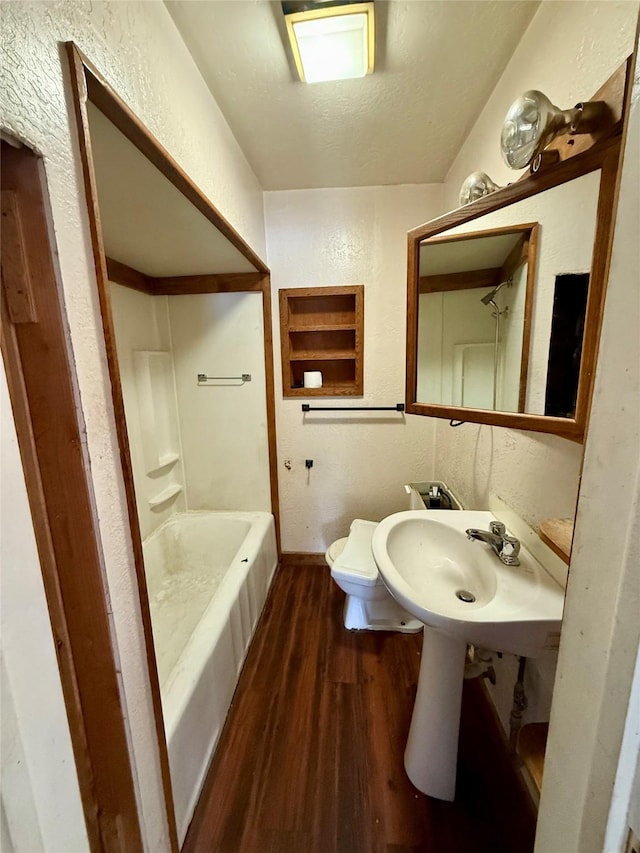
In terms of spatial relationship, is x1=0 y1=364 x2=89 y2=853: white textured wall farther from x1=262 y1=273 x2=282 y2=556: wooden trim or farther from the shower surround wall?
x1=262 y1=273 x2=282 y2=556: wooden trim

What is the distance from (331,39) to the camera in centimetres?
104

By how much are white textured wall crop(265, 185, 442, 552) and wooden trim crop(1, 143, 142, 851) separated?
5.35 ft

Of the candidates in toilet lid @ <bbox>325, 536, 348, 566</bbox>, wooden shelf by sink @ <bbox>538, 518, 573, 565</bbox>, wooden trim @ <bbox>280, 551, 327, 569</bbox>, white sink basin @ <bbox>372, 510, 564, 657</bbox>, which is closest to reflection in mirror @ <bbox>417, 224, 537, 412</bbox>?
wooden shelf by sink @ <bbox>538, 518, 573, 565</bbox>

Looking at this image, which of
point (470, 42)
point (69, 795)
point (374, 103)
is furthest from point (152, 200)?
point (69, 795)

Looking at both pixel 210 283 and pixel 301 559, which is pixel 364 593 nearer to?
pixel 301 559

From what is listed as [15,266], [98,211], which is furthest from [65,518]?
[98,211]

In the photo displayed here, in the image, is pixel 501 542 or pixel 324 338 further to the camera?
pixel 324 338

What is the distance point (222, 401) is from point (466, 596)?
5.96ft

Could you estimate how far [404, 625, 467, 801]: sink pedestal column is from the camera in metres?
1.01

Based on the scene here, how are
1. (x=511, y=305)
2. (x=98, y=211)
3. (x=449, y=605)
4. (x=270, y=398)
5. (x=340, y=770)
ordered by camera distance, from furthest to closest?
(x=270, y=398), (x=340, y=770), (x=511, y=305), (x=449, y=605), (x=98, y=211)

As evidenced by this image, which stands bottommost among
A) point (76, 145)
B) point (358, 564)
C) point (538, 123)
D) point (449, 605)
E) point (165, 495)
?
point (358, 564)

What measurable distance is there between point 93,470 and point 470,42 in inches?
68.6

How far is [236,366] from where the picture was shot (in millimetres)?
2174

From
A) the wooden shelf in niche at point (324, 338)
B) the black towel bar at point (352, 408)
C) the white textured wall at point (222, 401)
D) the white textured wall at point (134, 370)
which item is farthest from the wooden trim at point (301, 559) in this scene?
the wooden shelf in niche at point (324, 338)
